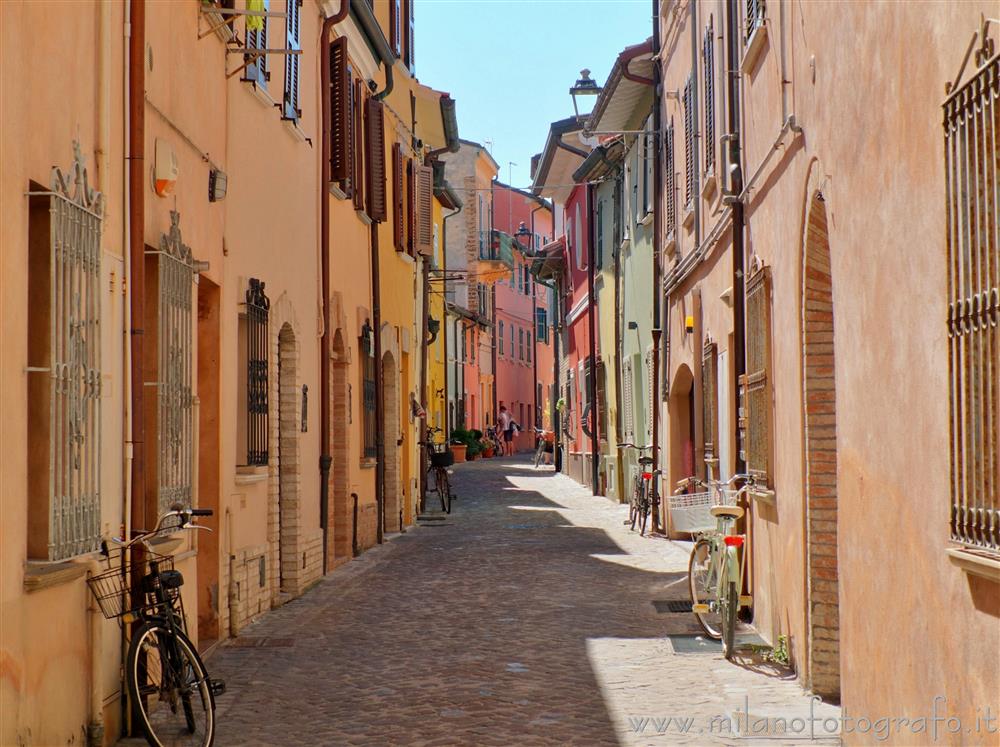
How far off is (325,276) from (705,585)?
20.4 ft

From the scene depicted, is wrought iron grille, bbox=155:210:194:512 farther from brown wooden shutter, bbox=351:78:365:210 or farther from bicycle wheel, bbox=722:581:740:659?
brown wooden shutter, bbox=351:78:365:210

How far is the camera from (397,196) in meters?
21.5

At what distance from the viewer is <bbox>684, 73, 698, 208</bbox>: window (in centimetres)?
1546

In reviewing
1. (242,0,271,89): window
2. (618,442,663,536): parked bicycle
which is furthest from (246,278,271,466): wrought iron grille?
(618,442,663,536): parked bicycle

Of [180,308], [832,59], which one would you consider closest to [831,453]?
[832,59]

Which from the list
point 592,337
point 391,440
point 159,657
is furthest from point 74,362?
point 592,337

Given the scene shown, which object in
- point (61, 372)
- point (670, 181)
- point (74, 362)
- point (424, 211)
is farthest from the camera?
point (424, 211)

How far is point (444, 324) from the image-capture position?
40062mm

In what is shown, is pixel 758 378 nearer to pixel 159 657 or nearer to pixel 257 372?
pixel 257 372

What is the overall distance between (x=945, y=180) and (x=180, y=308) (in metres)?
5.52

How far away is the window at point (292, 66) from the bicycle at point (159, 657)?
682 cm

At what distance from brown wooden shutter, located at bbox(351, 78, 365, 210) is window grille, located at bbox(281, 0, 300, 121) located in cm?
333

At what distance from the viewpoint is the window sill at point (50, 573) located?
6.12 meters

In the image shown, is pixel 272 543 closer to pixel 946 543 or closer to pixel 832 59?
pixel 832 59
